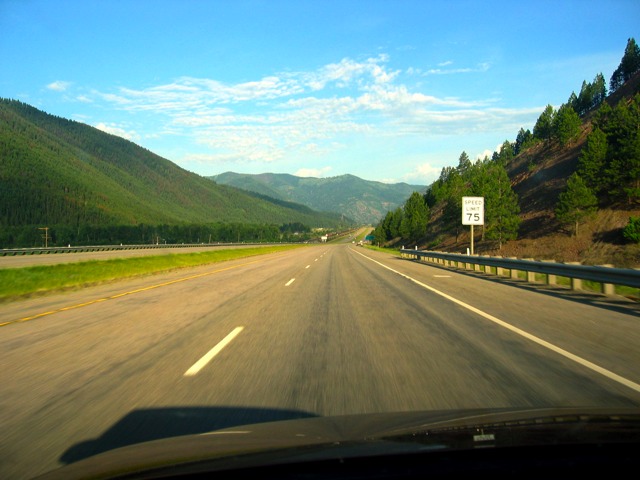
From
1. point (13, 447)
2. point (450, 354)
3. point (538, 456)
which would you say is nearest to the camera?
point (538, 456)

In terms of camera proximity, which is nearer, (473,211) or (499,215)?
(473,211)

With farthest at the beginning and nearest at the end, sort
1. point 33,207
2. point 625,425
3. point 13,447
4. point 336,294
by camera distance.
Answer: point 33,207 → point 336,294 → point 13,447 → point 625,425

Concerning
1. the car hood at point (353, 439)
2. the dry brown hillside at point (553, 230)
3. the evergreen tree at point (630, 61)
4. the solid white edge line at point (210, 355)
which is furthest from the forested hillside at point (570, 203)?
the car hood at point (353, 439)

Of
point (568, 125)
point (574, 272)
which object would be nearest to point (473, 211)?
point (574, 272)

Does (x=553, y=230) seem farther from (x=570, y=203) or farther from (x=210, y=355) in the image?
(x=210, y=355)

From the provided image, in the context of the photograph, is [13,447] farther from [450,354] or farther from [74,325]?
[74,325]

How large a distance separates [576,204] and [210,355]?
69.6m

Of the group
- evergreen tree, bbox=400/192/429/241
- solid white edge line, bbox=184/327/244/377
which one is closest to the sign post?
solid white edge line, bbox=184/327/244/377

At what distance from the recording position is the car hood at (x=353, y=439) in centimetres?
282

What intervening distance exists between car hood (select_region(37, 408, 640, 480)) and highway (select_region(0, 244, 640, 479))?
32.6 inches

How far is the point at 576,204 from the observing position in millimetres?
66375

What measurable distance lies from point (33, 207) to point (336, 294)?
513 ft

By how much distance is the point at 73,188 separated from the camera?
174 meters

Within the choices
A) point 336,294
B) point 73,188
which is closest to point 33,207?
point 73,188
